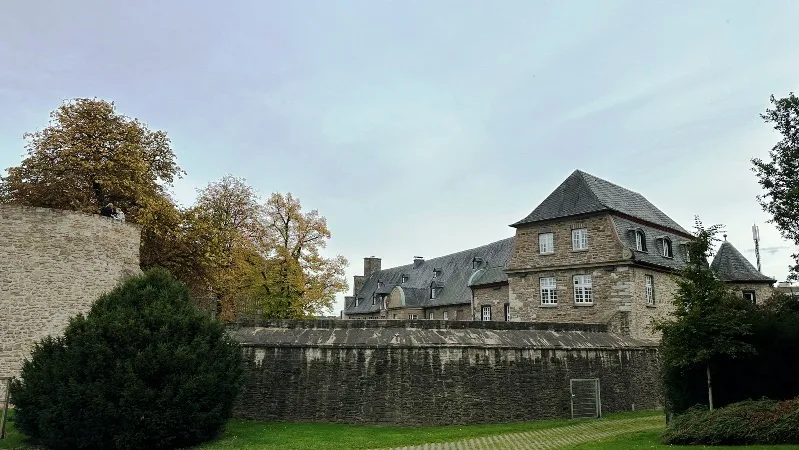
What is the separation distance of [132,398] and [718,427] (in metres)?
13.3

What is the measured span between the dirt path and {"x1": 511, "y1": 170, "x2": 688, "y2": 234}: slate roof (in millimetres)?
11815

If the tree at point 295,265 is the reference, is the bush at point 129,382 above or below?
below

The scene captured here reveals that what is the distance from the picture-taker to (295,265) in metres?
34.2

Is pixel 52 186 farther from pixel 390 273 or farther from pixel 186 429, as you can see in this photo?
pixel 390 273

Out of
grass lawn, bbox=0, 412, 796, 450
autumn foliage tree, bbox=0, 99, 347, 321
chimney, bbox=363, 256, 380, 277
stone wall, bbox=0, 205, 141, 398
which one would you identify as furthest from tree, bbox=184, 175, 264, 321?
chimney, bbox=363, 256, 380, 277

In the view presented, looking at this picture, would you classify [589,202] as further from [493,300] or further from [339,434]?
[339,434]

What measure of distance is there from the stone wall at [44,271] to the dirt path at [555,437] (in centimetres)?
1370

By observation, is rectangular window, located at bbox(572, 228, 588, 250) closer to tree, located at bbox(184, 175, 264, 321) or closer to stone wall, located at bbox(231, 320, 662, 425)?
stone wall, located at bbox(231, 320, 662, 425)

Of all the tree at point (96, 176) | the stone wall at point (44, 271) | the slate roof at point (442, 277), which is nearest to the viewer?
the stone wall at point (44, 271)

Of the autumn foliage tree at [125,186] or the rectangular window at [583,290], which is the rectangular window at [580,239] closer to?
the rectangular window at [583,290]

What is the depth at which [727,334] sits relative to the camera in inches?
591

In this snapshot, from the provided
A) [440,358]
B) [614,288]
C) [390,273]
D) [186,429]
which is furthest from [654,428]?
[390,273]

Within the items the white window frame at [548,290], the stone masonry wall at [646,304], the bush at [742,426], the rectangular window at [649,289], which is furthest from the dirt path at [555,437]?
the white window frame at [548,290]

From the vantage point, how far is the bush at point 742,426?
11.9m
